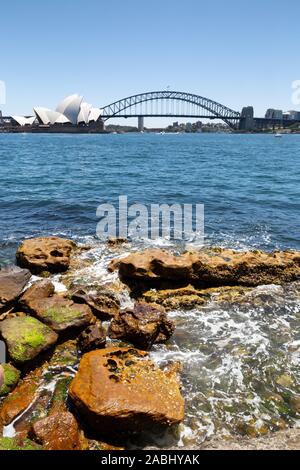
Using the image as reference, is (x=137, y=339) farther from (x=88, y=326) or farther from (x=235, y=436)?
(x=235, y=436)

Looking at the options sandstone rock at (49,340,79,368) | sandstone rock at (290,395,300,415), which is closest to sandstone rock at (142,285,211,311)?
sandstone rock at (49,340,79,368)

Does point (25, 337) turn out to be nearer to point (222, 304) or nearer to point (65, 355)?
point (65, 355)

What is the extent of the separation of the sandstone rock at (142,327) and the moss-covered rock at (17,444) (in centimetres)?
252

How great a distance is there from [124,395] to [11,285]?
4015mm

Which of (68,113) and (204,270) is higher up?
(68,113)

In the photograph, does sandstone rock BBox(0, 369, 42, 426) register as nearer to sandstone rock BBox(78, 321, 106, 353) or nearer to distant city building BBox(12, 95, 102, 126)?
sandstone rock BBox(78, 321, 106, 353)

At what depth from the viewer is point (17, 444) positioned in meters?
4.08

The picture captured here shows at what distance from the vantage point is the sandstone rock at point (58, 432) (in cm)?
430

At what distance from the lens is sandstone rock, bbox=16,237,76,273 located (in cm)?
930

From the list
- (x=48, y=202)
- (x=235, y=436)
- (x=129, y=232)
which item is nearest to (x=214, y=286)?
(x=235, y=436)

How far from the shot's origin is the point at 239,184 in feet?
84.1

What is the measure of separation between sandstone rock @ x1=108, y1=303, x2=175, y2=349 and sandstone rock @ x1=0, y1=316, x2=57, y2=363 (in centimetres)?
114

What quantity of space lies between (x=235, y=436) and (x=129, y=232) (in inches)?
369

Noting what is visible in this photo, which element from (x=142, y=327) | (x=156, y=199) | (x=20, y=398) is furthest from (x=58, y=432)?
(x=156, y=199)
